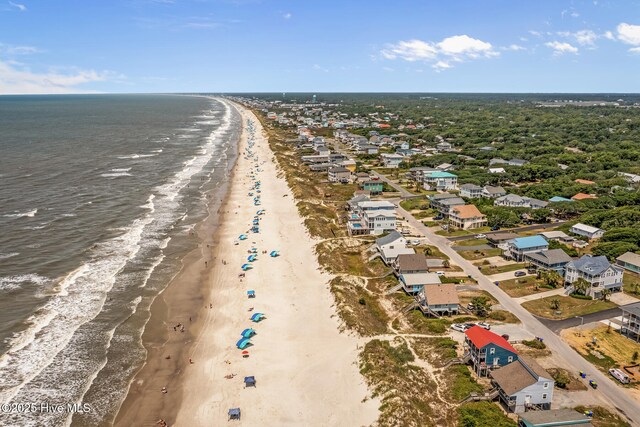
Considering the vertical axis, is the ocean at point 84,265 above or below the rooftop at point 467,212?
below

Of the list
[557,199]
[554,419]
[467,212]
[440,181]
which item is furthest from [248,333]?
[557,199]

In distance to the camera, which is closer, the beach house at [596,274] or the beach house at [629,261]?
the beach house at [596,274]

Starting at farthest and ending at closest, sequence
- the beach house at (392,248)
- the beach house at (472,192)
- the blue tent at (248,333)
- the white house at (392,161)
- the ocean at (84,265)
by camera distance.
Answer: the white house at (392,161) < the beach house at (472,192) < the beach house at (392,248) < the blue tent at (248,333) < the ocean at (84,265)

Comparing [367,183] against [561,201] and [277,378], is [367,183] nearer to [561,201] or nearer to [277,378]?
[561,201]

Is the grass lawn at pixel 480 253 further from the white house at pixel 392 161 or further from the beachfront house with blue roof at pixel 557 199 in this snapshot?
the white house at pixel 392 161

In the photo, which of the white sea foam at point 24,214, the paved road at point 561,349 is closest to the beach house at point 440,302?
the paved road at point 561,349

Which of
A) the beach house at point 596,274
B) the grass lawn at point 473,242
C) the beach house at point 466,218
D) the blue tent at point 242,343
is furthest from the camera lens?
the beach house at point 466,218

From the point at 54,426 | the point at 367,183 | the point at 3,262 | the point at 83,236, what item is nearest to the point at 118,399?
the point at 54,426

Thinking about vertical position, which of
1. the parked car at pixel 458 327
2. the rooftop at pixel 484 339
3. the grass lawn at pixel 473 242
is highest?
the rooftop at pixel 484 339

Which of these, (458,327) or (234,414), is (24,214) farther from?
(458,327)
